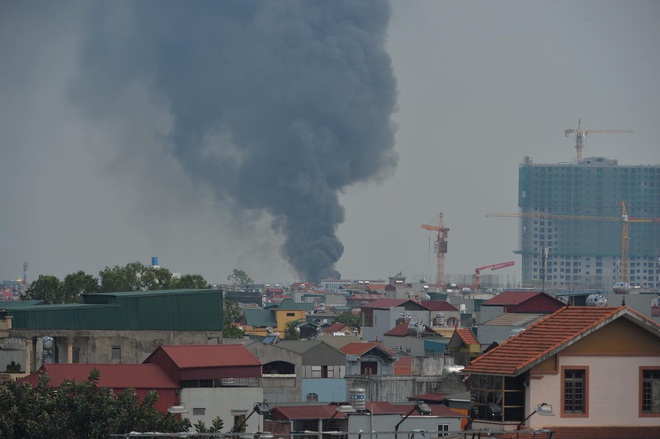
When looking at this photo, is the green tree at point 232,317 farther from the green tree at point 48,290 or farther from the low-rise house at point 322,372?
the low-rise house at point 322,372

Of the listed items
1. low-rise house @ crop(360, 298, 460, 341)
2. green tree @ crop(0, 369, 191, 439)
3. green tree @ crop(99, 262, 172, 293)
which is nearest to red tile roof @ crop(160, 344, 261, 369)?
green tree @ crop(0, 369, 191, 439)

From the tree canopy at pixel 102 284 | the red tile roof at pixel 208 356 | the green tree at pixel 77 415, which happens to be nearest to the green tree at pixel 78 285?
the tree canopy at pixel 102 284

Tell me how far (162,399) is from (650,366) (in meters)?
25.1

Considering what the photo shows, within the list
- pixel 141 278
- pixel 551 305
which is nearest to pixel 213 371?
pixel 551 305

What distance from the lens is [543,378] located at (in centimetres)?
2172

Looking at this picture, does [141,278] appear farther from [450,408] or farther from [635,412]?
[635,412]

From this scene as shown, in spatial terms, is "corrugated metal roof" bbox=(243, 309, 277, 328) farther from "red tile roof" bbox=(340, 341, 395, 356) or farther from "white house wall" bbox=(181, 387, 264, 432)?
"white house wall" bbox=(181, 387, 264, 432)

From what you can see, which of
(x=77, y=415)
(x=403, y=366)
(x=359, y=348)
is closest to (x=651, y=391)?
(x=77, y=415)

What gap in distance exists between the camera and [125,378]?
45031 mm

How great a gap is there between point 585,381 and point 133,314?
39344mm

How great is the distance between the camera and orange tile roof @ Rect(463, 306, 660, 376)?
21703mm

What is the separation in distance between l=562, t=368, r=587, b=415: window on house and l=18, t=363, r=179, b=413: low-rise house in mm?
23137

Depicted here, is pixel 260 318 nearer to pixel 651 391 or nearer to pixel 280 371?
pixel 280 371

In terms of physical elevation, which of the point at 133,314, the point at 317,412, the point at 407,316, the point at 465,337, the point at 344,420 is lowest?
the point at 344,420
